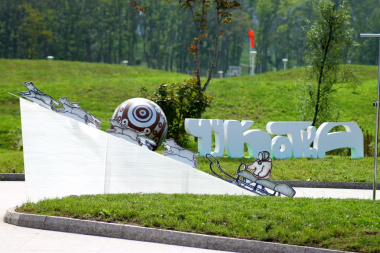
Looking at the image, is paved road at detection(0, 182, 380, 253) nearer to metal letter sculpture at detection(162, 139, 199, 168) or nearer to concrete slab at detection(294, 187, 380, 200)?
metal letter sculpture at detection(162, 139, 199, 168)

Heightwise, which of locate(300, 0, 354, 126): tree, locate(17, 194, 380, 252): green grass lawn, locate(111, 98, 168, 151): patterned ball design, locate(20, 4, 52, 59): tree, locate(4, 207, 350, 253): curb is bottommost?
locate(4, 207, 350, 253): curb

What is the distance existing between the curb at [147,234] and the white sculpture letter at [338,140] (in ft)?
40.9

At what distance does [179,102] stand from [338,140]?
6543 mm

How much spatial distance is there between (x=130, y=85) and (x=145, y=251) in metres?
32.1

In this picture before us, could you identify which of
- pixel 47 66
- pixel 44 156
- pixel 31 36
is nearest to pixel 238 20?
pixel 31 36

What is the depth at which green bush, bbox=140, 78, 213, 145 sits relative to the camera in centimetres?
2216

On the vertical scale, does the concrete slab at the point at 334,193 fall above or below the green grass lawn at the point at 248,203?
below

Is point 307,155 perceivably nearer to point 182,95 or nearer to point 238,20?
point 182,95

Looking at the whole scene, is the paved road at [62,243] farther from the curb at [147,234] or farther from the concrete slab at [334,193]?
the concrete slab at [334,193]

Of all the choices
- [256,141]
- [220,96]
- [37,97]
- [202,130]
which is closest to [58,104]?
[37,97]

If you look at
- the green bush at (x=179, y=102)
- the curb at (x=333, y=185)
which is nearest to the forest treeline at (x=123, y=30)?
the green bush at (x=179, y=102)

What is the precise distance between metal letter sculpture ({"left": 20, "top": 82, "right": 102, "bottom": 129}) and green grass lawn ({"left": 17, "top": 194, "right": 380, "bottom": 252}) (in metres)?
2.79

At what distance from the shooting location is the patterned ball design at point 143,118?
55.0 feet

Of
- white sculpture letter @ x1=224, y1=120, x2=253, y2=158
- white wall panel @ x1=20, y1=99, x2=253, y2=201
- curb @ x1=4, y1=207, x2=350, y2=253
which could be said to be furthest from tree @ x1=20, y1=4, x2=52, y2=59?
curb @ x1=4, y1=207, x2=350, y2=253
